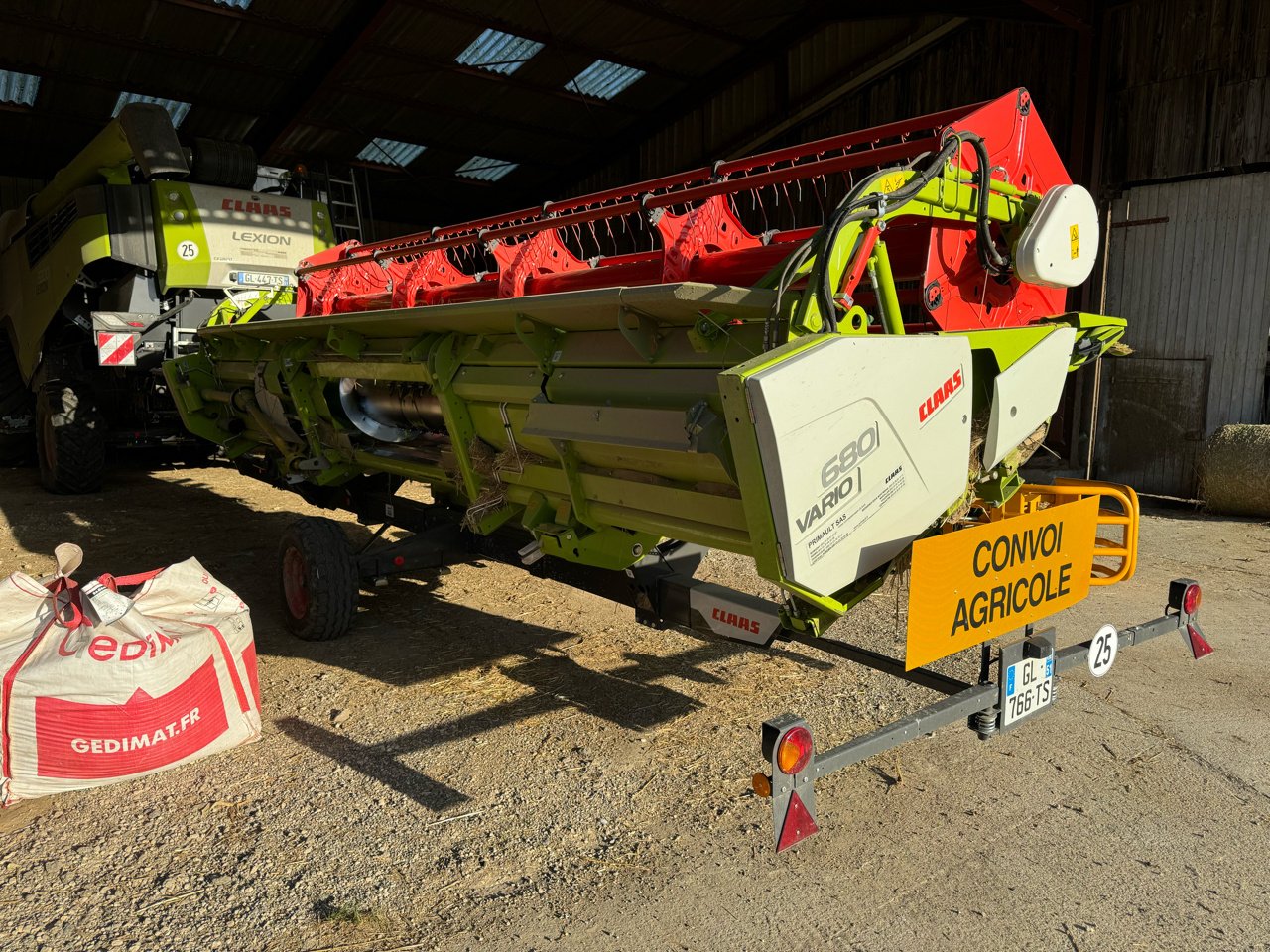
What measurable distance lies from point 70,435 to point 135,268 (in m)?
1.57

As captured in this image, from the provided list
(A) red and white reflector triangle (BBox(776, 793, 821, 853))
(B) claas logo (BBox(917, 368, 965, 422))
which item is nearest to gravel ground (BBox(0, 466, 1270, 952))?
(A) red and white reflector triangle (BBox(776, 793, 821, 853))

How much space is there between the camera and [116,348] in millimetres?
6707

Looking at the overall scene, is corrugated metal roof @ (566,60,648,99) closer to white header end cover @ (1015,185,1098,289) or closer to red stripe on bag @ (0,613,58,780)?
white header end cover @ (1015,185,1098,289)

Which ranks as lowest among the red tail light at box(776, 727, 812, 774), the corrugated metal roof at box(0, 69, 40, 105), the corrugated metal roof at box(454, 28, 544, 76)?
the red tail light at box(776, 727, 812, 774)

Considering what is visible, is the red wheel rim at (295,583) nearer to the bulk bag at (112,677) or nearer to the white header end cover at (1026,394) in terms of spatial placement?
the bulk bag at (112,677)

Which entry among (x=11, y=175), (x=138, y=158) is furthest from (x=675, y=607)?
(x=11, y=175)

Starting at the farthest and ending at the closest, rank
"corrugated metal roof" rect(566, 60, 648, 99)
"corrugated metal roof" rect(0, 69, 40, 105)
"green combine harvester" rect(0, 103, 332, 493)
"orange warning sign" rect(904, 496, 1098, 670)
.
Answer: "corrugated metal roof" rect(566, 60, 648, 99) < "corrugated metal roof" rect(0, 69, 40, 105) < "green combine harvester" rect(0, 103, 332, 493) < "orange warning sign" rect(904, 496, 1098, 670)

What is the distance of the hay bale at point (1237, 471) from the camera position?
7082 millimetres

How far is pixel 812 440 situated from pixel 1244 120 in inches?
315

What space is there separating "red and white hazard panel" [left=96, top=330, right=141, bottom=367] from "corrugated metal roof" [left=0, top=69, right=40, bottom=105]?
680cm

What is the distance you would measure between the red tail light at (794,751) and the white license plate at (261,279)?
21.8 feet

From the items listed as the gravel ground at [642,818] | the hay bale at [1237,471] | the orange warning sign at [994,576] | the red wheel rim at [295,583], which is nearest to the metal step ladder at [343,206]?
the red wheel rim at [295,583]

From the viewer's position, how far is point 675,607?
3.00 meters

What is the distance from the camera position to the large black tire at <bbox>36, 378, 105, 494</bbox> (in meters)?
7.33
